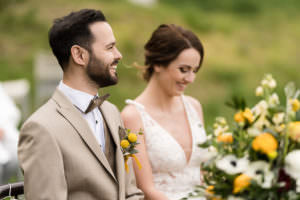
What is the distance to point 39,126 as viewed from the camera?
2.33m

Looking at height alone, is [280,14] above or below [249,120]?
above

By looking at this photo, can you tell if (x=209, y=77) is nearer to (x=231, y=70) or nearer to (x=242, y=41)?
(x=231, y=70)

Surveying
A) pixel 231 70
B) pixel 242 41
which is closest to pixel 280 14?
pixel 242 41

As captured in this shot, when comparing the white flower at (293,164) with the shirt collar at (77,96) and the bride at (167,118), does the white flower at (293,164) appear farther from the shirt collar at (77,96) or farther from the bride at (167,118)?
the bride at (167,118)

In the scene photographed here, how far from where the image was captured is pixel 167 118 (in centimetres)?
351

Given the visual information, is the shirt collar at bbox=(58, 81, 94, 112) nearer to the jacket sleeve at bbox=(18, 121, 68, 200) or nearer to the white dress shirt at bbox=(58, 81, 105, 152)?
the white dress shirt at bbox=(58, 81, 105, 152)

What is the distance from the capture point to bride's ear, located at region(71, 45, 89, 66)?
2551 millimetres

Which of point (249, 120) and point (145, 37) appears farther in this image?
point (145, 37)

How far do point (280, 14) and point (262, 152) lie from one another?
15025mm

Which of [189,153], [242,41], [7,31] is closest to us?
[189,153]

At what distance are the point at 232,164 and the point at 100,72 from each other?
0.93 meters

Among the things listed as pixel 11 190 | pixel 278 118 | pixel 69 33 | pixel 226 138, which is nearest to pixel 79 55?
pixel 69 33

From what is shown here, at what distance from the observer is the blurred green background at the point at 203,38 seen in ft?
38.8

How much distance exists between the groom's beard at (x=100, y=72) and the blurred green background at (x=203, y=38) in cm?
773
